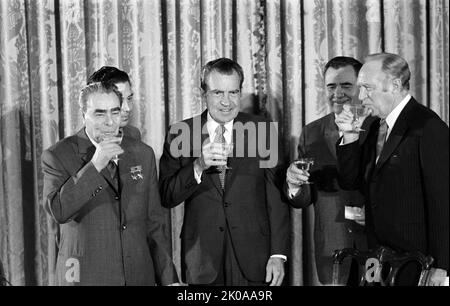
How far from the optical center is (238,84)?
375cm

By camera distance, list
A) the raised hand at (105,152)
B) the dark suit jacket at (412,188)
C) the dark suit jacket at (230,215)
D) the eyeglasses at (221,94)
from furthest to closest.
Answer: the eyeglasses at (221,94) < the dark suit jacket at (230,215) < the raised hand at (105,152) < the dark suit jacket at (412,188)

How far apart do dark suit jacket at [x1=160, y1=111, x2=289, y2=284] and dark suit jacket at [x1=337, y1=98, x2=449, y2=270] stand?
0.50 metres

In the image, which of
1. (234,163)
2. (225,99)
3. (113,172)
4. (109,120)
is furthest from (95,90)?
(234,163)

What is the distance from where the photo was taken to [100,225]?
11.0 ft

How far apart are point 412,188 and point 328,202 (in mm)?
676

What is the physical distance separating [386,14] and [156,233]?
1.89m

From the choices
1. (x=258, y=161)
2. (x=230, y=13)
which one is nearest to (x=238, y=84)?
(x=258, y=161)

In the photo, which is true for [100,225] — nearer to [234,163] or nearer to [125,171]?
[125,171]

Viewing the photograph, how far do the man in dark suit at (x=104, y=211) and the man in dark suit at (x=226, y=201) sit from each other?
0.18 metres

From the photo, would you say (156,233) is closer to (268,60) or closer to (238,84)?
(238,84)

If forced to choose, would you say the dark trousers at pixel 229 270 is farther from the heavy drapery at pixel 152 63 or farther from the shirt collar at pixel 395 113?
the shirt collar at pixel 395 113

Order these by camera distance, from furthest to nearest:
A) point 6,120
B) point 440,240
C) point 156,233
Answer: point 6,120 → point 156,233 → point 440,240

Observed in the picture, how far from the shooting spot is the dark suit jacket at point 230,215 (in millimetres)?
3611

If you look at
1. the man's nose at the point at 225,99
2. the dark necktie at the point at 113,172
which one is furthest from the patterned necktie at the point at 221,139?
the dark necktie at the point at 113,172
